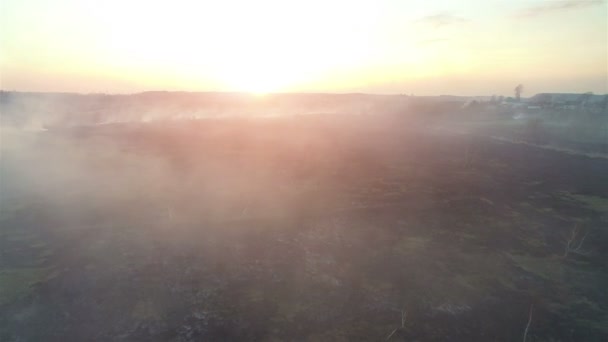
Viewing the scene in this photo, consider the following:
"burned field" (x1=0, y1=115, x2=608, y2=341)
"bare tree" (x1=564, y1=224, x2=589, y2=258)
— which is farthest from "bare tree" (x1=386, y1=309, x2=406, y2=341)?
"bare tree" (x1=564, y1=224, x2=589, y2=258)

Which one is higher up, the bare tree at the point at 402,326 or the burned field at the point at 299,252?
the burned field at the point at 299,252

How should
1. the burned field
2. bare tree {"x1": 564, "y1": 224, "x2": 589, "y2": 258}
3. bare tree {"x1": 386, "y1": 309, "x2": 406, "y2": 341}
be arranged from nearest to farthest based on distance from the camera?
1. bare tree {"x1": 386, "y1": 309, "x2": 406, "y2": 341}
2. the burned field
3. bare tree {"x1": 564, "y1": 224, "x2": 589, "y2": 258}

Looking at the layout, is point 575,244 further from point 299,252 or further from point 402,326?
point 299,252

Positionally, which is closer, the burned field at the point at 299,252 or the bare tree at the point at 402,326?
the bare tree at the point at 402,326

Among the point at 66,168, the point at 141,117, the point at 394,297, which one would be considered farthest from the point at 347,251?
the point at 141,117

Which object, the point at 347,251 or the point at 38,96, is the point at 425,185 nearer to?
the point at 347,251

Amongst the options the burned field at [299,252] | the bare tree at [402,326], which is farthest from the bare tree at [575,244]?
the bare tree at [402,326]

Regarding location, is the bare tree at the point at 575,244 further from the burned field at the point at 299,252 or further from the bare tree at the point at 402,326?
the bare tree at the point at 402,326

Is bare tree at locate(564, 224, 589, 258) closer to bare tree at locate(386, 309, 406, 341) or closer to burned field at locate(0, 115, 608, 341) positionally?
burned field at locate(0, 115, 608, 341)
